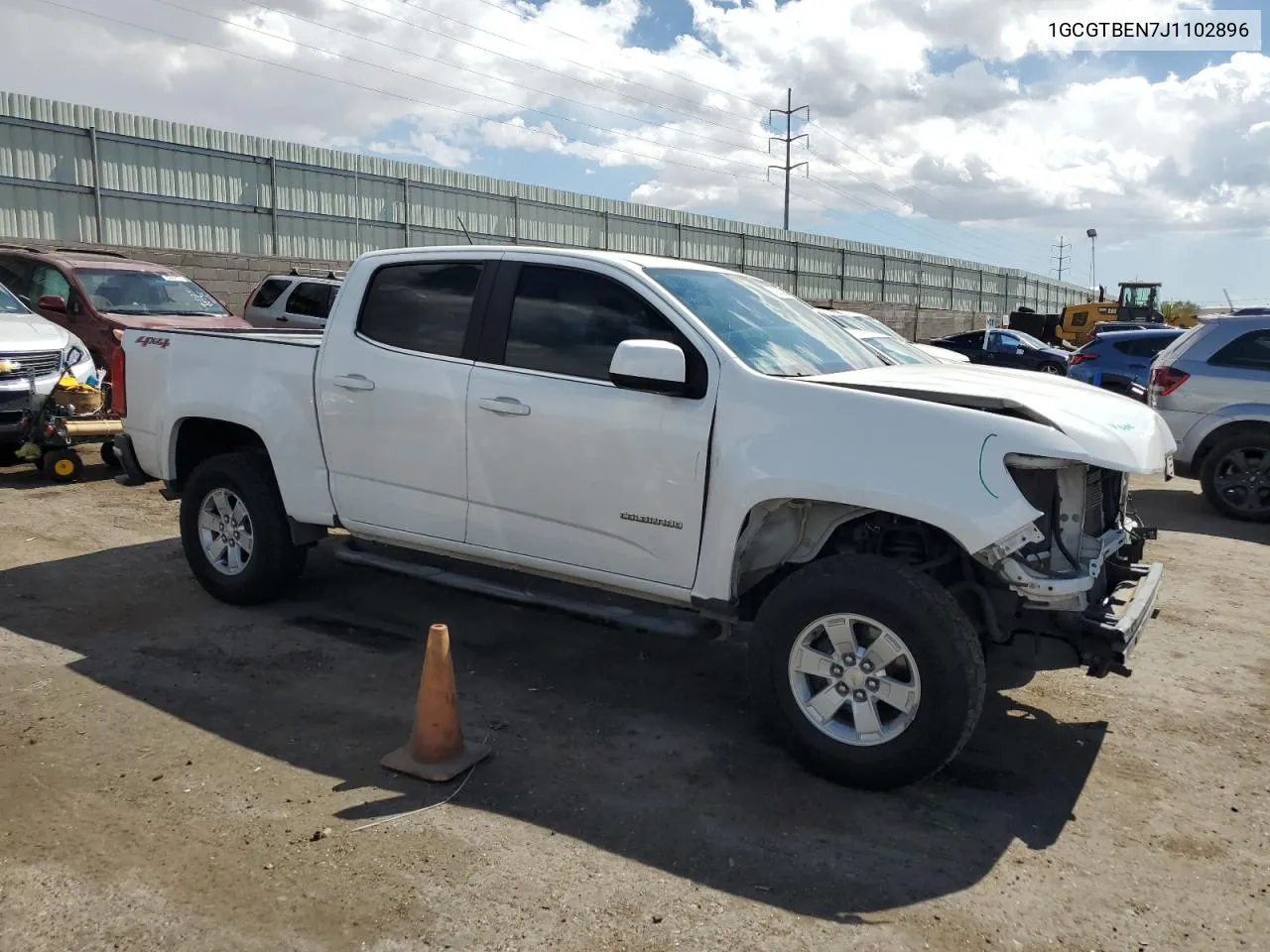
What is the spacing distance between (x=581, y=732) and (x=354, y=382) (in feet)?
7.04

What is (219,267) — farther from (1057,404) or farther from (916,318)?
(916,318)

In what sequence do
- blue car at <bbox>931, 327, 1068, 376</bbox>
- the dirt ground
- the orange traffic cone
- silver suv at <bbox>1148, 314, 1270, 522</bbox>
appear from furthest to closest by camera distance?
blue car at <bbox>931, 327, 1068, 376</bbox>
silver suv at <bbox>1148, 314, 1270, 522</bbox>
the orange traffic cone
the dirt ground

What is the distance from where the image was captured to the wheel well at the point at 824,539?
412cm

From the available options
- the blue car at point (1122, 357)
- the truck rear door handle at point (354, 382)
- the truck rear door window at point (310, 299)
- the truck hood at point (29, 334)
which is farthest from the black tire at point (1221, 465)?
the truck rear door window at point (310, 299)

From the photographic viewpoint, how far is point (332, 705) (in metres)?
4.66

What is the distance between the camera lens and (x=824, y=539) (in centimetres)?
421

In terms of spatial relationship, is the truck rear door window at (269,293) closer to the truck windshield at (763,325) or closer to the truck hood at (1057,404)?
the truck windshield at (763,325)

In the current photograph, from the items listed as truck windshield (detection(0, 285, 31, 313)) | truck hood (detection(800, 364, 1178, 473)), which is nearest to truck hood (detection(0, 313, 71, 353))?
truck windshield (detection(0, 285, 31, 313))

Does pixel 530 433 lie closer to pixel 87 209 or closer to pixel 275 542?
pixel 275 542

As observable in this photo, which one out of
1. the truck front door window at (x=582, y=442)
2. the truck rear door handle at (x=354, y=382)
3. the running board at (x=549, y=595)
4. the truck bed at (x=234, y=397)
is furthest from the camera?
the truck bed at (x=234, y=397)

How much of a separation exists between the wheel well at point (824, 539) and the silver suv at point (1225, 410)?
6.70m

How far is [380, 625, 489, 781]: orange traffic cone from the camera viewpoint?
4.01m

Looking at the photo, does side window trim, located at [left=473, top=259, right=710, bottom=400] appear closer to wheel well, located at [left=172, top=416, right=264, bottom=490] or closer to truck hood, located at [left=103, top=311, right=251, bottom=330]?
wheel well, located at [left=172, top=416, right=264, bottom=490]

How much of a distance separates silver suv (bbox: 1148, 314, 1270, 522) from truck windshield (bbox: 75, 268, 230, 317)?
421 inches
